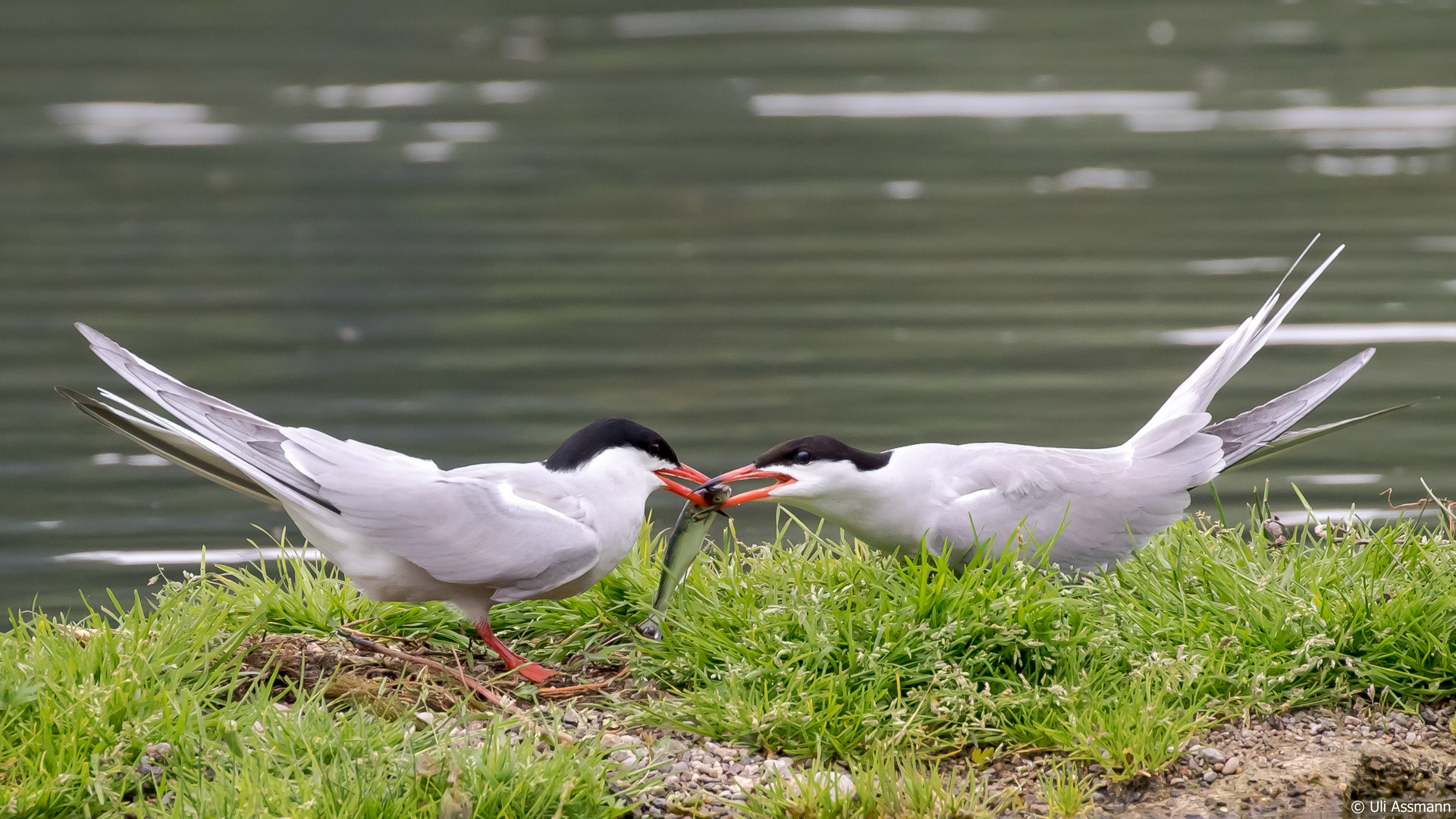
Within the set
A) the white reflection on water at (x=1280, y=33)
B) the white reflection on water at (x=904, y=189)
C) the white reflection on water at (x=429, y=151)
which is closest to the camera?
the white reflection on water at (x=904, y=189)

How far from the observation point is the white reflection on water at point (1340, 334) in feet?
32.3

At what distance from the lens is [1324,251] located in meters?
12.2

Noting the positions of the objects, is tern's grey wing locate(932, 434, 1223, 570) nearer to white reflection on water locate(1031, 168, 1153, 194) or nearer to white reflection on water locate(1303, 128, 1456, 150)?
white reflection on water locate(1031, 168, 1153, 194)

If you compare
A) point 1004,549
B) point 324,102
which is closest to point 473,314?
point 1004,549

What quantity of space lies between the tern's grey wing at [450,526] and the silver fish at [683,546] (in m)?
0.29

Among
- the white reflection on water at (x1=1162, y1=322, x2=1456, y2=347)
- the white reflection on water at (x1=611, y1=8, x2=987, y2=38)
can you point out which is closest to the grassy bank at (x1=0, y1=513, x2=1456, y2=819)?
the white reflection on water at (x1=1162, y1=322, x2=1456, y2=347)

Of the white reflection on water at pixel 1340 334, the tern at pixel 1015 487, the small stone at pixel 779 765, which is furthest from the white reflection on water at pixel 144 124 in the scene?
the small stone at pixel 779 765

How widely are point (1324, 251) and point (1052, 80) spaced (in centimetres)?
802

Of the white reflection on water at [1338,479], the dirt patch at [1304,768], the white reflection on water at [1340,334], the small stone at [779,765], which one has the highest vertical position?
the small stone at [779,765]

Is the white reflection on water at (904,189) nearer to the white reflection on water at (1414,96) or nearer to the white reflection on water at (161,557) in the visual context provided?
the white reflection on water at (1414,96)

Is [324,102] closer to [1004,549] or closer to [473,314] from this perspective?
[473,314]

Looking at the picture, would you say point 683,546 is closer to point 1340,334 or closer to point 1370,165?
point 1340,334

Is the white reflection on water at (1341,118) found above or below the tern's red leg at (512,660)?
above

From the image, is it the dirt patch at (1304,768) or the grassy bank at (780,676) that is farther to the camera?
the dirt patch at (1304,768)
